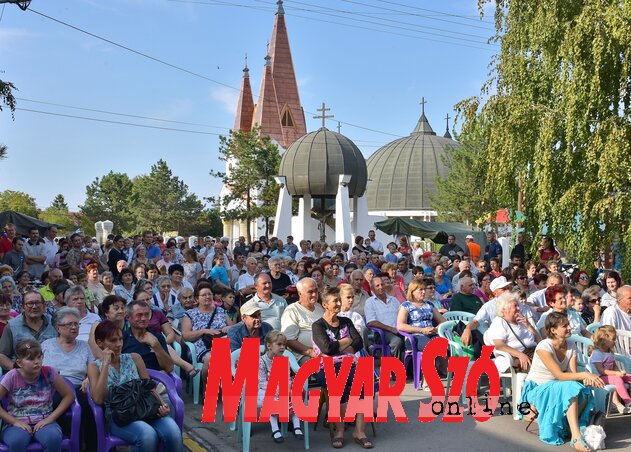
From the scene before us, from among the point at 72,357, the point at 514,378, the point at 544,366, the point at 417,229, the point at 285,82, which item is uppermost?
the point at 285,82

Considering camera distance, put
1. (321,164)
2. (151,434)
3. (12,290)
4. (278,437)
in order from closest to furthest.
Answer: (151,434) → (278,437) → (12,290) → (321,164)

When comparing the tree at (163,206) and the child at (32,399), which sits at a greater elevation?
the tree at (163,206)

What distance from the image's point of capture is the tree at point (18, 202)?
236ft

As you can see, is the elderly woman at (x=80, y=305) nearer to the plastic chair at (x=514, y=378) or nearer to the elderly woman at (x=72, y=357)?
the elderly woman at (x=72, y=357)

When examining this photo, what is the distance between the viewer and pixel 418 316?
869cm

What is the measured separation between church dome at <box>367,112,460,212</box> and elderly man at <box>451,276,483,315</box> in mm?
64479

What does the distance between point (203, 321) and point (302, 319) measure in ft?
4.59

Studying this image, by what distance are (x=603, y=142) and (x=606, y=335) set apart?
575cm

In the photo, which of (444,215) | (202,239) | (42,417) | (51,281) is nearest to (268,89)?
(444,215)

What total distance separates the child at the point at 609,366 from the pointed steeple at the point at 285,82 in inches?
2317

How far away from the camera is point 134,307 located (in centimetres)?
618

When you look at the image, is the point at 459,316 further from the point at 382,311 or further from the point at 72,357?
the point at 72,357

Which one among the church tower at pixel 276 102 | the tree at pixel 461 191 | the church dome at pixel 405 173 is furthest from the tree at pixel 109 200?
the tree at pixel 461 191

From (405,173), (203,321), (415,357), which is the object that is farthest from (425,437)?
(405,173)
